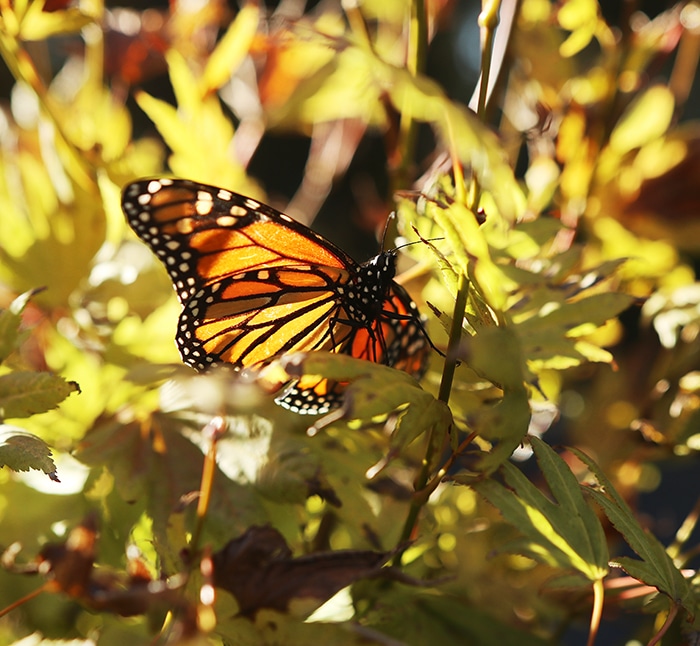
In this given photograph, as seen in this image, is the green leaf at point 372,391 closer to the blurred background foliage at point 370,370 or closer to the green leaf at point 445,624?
the blurred background foliage at point 370,370

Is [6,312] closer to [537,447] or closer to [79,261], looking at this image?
[79,261]

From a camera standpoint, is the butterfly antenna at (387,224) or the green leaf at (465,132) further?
the butterfly antenna at (387,224)

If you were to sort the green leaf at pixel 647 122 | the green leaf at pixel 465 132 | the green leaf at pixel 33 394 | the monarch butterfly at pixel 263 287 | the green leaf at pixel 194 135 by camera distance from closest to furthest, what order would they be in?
the green leaf at pixel 465 132 < the green leaf at pixel 33 394 < the monarch butterfly at pixel 263 287 < the green leaf at pixel 194 135 < the green leaf at pixel 647 122

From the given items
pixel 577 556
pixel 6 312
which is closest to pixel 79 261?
pixel 6 312

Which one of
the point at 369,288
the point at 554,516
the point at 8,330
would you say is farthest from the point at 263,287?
the point at 554,516

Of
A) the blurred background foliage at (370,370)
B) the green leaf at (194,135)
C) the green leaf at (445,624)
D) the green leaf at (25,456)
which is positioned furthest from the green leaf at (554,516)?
the green leaf at (194,135)

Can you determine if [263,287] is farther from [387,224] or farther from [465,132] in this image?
[465,132]

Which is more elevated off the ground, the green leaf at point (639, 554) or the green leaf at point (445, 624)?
the green leaf at point (639, 554)
